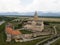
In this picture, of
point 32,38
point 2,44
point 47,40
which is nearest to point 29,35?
point 32,38

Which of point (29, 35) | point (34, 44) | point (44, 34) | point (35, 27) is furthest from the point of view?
point (35, 27)

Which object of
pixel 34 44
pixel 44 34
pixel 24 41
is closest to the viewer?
pixel 34 44

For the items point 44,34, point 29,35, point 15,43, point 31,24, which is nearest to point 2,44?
point 15,43

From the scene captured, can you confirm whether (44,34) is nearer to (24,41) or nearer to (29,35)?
(29,35)

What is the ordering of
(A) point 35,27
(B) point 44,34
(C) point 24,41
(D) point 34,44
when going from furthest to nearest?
1. (A) point 35,27
2. (B) point 44,34
3. (C) point 24,41
4. (D) point 34,44

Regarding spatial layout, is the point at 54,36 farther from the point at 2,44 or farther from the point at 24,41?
the point at 2,44

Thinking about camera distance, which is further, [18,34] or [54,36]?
[54,36]

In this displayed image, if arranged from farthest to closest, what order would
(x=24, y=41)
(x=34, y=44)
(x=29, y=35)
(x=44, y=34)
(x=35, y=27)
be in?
(x=35, y=27), (x=44, y=34), (x=29, y=35), (x=24, y=41), (x=34, y=44)

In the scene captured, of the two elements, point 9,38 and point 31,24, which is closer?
point 9,38
